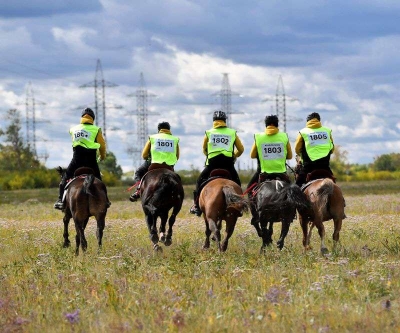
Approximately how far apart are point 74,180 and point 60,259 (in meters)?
3.19

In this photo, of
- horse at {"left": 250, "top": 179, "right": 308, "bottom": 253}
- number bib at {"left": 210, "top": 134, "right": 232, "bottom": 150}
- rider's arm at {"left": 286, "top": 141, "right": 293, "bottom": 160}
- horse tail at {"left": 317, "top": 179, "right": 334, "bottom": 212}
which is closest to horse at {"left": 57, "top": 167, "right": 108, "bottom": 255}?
number bib at {"left": 210, "top": 134, "right": 232, "bottom": 150}

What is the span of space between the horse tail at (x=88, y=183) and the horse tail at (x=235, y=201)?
2561 mm

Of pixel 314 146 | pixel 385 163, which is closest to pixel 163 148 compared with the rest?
pixel 314 146

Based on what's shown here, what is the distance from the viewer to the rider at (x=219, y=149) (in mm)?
19062

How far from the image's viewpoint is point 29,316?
1039 cm

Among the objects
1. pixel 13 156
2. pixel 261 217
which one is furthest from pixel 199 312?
pixel 13 156

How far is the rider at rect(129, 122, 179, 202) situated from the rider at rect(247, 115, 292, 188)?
2182 mm

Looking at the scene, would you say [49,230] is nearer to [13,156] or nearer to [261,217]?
[261,217]

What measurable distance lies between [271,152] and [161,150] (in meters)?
2.65

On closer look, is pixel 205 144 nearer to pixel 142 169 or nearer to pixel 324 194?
pixel 142 169

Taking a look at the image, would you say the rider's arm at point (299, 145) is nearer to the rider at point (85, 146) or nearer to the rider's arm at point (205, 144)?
the rider's arm at point (205, 144)

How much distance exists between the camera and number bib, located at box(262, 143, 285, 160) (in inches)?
720

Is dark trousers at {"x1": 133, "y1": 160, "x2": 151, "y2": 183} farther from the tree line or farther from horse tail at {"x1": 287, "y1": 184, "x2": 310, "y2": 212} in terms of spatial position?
the tree line

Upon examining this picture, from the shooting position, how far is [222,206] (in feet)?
57.9
